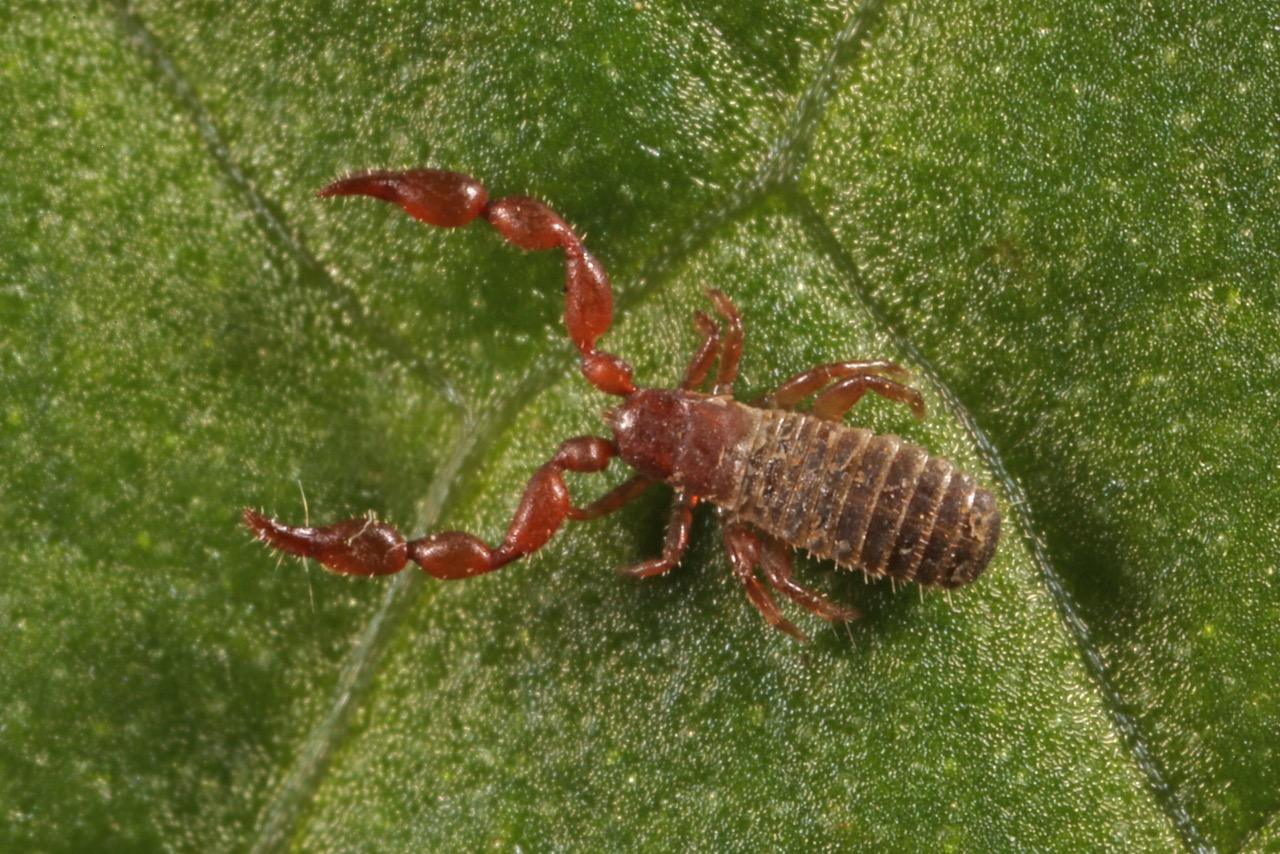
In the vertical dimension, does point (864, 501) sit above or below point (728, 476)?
above

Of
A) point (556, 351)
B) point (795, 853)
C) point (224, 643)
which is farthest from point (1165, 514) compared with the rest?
point (224, 643)

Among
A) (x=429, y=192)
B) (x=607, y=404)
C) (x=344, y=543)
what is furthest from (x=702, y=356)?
(x=344, y=543)

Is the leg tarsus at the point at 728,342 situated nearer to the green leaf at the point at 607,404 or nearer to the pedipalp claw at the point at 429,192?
the green leaf at the point at 607,404

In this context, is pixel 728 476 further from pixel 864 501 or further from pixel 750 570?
pixel 864 501

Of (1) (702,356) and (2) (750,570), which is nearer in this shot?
(2) (750,570)

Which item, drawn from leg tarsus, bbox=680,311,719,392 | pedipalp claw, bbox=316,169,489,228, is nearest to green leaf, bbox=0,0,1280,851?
leg tarsus, bbox=680,311,719,392

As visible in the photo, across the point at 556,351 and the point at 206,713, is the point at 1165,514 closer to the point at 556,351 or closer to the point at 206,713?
the point at 556,351
